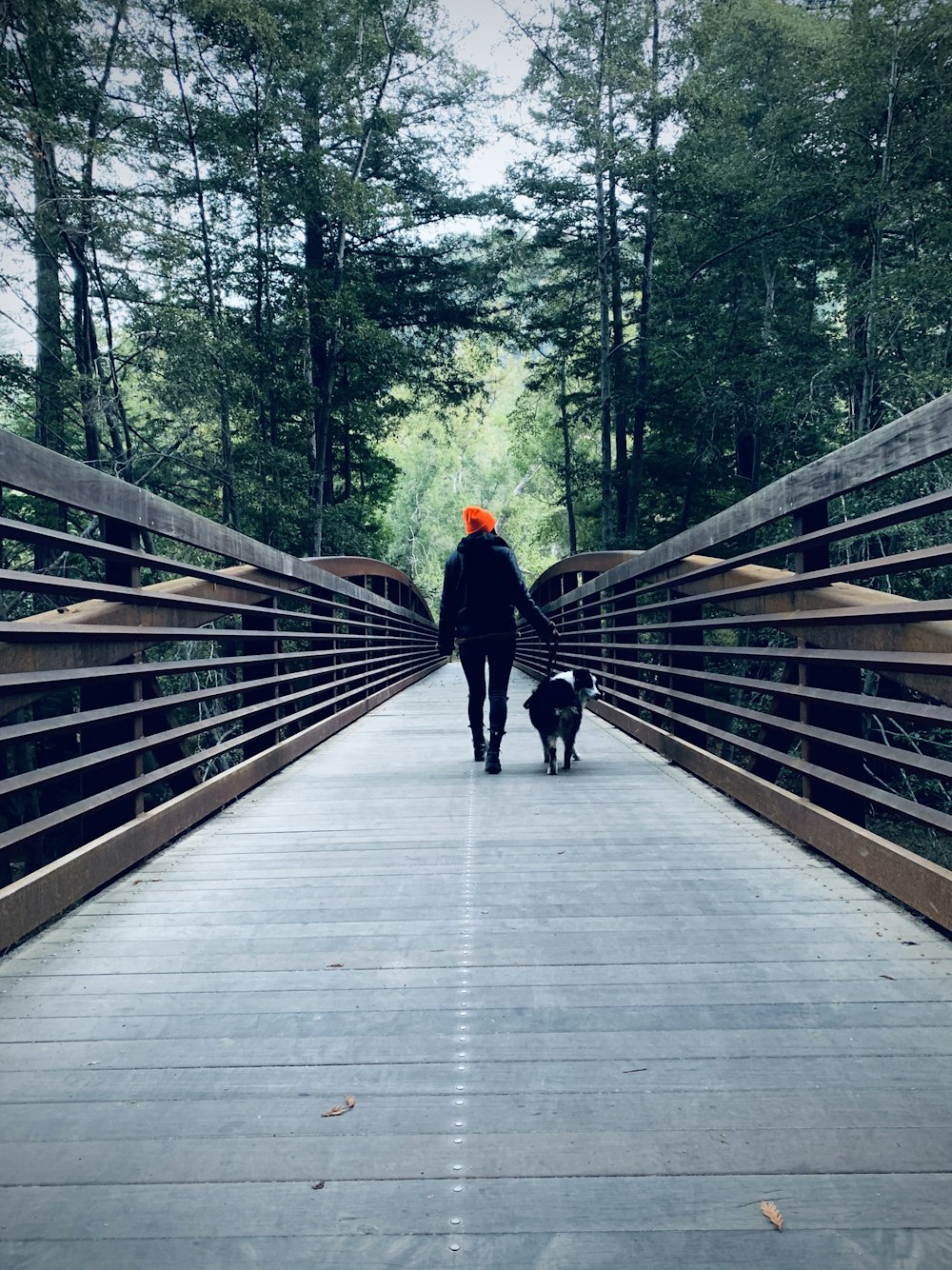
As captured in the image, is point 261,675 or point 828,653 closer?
point 828,653

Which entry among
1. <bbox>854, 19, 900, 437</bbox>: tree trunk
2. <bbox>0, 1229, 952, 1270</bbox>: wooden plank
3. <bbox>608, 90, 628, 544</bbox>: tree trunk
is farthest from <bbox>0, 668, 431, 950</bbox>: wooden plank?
<bbox>608, 90, 628, 544</bbox>: tree trunk

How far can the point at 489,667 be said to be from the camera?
594 centimetres

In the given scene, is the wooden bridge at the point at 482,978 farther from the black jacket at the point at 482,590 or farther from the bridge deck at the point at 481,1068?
the black jacket at the point at 482,590

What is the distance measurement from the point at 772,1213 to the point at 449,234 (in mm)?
21019

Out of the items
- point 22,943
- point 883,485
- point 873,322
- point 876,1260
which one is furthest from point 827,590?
point 873,322

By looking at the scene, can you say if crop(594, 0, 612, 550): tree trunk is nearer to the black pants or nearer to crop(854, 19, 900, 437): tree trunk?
crop(854, 19, 900, 437): tree trunk

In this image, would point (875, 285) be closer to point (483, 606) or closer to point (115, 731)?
point (483, 606)

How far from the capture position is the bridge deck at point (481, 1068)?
1.45 metres

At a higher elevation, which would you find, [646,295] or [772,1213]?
[646,295]

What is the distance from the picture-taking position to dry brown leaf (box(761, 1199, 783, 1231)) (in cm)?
144

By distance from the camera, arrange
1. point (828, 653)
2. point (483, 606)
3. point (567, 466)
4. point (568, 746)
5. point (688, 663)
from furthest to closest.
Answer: point (567, 466) → point (688, 663) → point (483, 606) → point (568, 746) → point (828, 653)

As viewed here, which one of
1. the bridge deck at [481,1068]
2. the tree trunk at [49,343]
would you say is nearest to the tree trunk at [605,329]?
the tree trunk at [49,343]

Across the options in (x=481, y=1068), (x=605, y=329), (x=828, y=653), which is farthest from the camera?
(x=605, y=329)

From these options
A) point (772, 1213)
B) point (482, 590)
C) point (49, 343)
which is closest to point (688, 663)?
point (482, 590)
